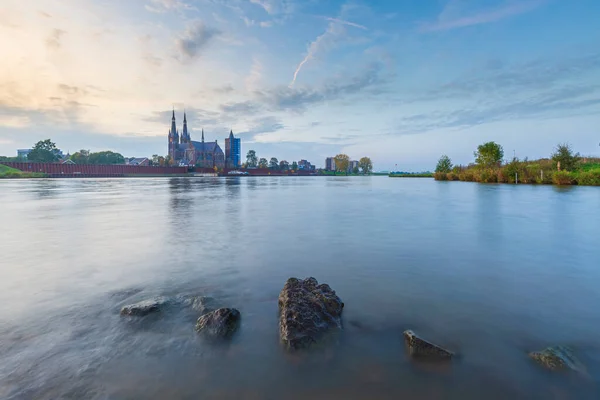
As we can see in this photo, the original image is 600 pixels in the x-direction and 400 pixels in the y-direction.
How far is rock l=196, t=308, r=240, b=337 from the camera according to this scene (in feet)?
14.8

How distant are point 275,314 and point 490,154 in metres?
66.9

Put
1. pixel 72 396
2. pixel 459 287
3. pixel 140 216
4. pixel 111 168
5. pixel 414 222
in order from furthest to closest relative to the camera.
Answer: pixel 111 168 < pixel 140 216 < pixel 414 222 < pixel 459 287 < pixel 72 396

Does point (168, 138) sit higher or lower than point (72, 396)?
higher

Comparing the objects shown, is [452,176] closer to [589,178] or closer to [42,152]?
[589,178]

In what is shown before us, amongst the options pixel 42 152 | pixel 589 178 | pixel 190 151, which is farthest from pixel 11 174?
pixel 589 178

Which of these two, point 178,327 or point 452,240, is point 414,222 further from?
point 178,327

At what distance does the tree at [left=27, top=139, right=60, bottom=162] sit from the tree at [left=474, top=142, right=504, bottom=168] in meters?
164

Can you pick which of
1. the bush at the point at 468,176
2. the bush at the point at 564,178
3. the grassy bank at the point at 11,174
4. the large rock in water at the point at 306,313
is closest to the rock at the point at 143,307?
the large rock in water at the point at 306,313

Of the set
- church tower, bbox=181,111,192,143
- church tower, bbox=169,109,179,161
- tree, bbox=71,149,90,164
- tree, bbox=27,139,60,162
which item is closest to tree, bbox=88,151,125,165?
tree, bbox=71,149,90,164

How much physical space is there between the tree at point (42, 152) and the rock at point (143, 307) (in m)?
166

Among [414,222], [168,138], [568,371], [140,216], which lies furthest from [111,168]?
[568,371]

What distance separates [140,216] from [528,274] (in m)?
17.8

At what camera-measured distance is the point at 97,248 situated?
9898 millimetres

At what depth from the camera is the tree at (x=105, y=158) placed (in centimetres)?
15338
